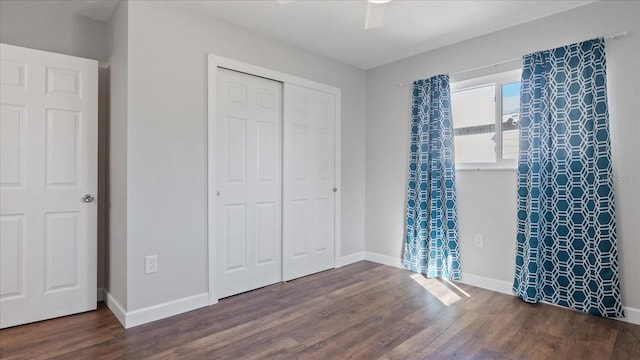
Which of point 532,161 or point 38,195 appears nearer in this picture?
point 38,195

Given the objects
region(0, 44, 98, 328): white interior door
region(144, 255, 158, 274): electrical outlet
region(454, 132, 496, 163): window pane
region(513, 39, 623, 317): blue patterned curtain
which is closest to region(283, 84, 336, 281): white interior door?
region(144, 255, 158, 274): electrical outlet

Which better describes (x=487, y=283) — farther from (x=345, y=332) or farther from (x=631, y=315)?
(x=345, y=332)

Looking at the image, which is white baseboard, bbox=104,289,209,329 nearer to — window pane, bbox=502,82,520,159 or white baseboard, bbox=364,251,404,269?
white baseboard, bbox=364,251,404,269

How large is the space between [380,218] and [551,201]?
6.07 ft

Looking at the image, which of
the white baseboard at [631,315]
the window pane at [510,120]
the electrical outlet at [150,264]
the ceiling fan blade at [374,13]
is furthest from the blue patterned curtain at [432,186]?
the electrical outlet at [150,264]

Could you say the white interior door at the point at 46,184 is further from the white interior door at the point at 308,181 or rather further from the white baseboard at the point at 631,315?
the white baseboard at the point at 631,315

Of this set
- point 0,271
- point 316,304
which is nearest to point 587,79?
point 316,304

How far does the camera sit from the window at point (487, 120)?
3119mm

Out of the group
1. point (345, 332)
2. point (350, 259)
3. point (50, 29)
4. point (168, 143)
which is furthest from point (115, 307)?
point (350, 259)

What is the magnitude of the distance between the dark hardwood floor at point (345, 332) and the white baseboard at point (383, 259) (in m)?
0.93

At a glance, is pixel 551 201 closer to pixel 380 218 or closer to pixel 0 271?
pixel 380 218

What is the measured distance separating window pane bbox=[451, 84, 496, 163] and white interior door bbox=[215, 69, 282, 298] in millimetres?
1852

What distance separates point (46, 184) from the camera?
8.23 feet

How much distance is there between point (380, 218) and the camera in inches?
165
